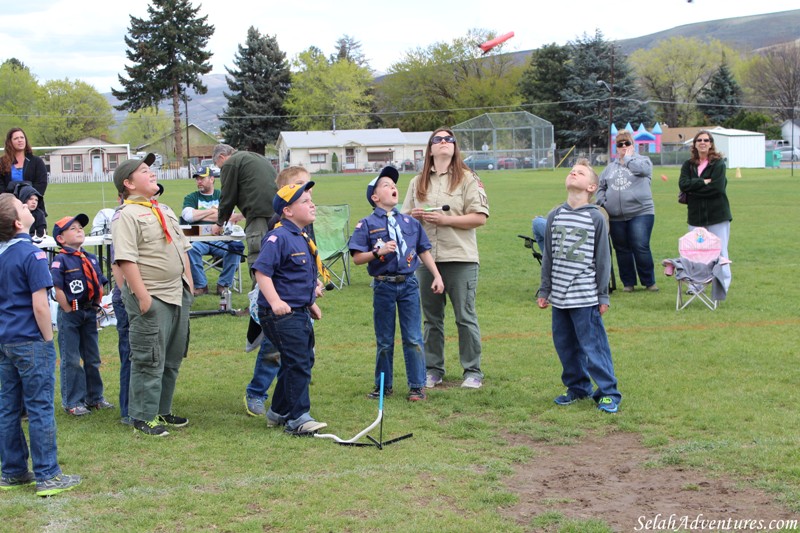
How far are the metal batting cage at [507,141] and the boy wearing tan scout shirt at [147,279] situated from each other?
5903 cm

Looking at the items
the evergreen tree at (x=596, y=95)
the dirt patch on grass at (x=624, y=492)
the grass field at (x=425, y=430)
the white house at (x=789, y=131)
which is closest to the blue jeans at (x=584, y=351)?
the grass field at (x=425, y=430)

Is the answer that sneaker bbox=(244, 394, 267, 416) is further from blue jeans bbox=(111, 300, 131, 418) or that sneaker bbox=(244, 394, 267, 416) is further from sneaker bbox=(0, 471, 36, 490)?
sneaker bbox=(0, 471, 36, 490)

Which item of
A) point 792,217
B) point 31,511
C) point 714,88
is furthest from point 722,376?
point 714,88

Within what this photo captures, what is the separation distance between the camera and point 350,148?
88125mm

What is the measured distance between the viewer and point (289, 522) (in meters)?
4.34

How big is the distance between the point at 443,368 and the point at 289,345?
6.48 ft

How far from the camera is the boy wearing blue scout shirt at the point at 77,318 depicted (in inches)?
256

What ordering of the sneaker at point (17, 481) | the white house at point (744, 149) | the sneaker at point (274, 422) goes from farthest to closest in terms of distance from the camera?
the white house at point (744, 149) → the sneaker at point (274, 422) → the sneaker at point (17, 481)

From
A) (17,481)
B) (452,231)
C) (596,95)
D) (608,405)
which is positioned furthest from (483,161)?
(17,481)

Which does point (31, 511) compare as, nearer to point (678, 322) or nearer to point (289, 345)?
point (289, 345)

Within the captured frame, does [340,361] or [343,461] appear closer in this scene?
[343,461]

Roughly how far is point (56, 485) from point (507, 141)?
206 ft

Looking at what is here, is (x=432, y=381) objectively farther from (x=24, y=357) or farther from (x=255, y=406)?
(x=24, y=357)

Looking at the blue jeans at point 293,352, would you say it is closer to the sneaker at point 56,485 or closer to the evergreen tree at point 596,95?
the sneaker at point 56,485
